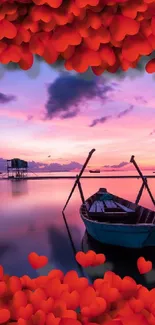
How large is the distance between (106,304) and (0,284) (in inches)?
16.1

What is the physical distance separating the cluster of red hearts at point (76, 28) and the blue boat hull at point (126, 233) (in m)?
7.69

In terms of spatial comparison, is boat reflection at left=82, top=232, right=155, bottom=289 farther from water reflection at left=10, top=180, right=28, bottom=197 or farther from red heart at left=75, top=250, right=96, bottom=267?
water reflection at left=10, top=180, right=28, bottom=197

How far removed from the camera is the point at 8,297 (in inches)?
48.9

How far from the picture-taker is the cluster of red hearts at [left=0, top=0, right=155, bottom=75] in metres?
1.08

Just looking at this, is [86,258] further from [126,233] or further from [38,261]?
[126,233]

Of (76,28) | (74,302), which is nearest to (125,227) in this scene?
(74,302)

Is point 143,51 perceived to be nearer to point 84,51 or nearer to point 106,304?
point 84,51

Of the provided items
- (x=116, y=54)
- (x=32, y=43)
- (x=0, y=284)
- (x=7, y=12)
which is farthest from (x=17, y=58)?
(x=0, y=284)

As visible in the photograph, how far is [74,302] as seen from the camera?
45.3 inches

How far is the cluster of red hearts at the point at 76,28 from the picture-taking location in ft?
3.53

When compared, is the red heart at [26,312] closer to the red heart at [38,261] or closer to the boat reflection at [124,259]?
the red heart at [38,261]

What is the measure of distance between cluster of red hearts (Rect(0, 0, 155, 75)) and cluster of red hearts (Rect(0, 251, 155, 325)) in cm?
83

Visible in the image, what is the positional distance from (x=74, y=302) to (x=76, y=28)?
0.95 metres

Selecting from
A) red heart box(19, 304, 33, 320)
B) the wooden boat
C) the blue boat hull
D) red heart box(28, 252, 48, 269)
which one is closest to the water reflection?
the wooden boat
